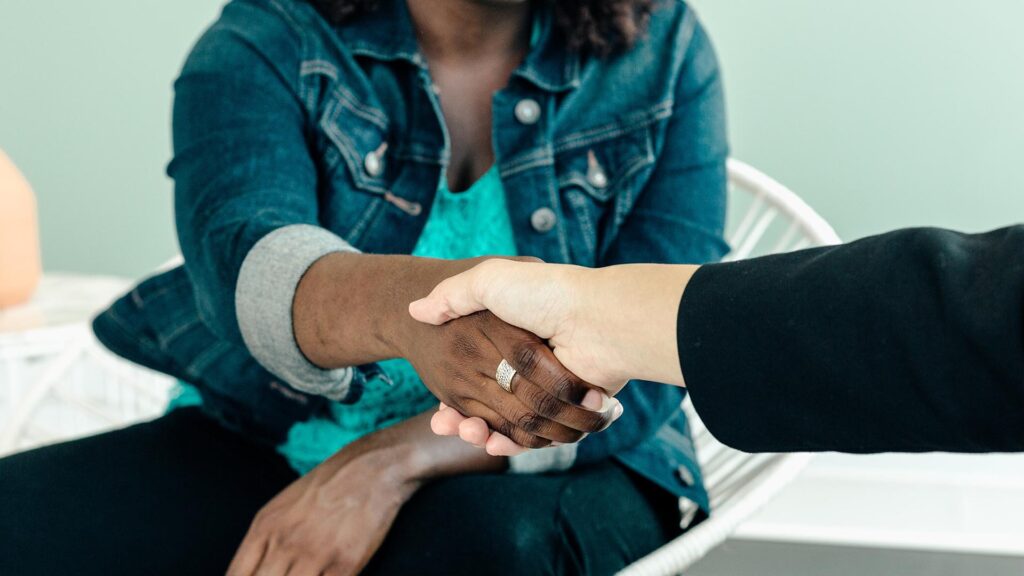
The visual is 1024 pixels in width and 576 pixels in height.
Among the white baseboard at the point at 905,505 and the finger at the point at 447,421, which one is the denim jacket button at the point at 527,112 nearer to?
the finger at the point at 447,421

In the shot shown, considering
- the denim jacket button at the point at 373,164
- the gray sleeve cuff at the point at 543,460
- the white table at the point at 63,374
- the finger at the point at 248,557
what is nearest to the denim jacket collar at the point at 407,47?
the denim jacket button at the point at 373,164

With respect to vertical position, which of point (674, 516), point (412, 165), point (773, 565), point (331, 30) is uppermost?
point (331, 30)

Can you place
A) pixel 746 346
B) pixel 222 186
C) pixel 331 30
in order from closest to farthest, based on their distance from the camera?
pixel 746 346 < pixel 222 186 < pixel 331 30

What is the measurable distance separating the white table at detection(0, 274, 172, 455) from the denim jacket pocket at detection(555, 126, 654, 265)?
2.74ft

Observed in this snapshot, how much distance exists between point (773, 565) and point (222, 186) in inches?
59.7

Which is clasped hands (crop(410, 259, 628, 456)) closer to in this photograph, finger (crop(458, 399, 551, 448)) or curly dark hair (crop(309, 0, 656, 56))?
finger (crop(458, 399, 551, 448))

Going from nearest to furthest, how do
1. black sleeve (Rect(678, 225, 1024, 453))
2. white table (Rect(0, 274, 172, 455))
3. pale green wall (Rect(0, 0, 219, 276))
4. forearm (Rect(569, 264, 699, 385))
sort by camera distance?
black sleeve (Rect(678, 225, 1024, 453)) → forearm (Rect(569, 264, 699, 385)) → white table (Rect(0, 274, 172, 455)) → pale green wall (Rect(0, 0, 219, 276))

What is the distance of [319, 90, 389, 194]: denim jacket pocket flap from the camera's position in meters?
1.11

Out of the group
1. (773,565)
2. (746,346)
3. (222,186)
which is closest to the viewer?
(746,346)

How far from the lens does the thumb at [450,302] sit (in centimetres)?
81

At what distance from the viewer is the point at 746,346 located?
65cm

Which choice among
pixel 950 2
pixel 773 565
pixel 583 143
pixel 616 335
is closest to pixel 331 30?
pixel 583 143

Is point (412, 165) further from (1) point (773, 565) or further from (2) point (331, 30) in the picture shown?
(1) point (773, 565)

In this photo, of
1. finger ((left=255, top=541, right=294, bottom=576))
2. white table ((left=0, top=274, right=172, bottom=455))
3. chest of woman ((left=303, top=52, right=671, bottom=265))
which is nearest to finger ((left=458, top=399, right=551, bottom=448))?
finger ((left=255, top=541, right=294, bottom=576))
